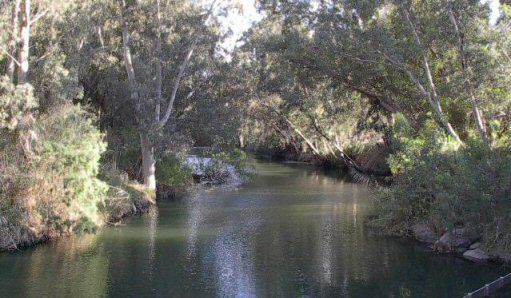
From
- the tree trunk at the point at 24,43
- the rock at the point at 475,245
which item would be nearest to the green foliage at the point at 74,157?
the tree trunk at the point at 24,43

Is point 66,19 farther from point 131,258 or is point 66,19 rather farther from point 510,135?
point 510,135

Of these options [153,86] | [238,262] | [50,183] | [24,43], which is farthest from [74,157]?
[153,86]

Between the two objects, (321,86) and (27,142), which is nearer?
(27,142)

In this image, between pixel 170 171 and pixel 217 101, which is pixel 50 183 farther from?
pixel 217 101

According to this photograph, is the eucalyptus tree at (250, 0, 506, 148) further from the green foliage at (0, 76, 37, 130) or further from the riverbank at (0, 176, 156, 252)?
the green foliage at (0, 76, 37, 130)

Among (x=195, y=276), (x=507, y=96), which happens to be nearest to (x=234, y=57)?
(x=507, y=96)

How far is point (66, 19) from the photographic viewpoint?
21547 mm

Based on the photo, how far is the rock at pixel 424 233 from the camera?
56.4 feet

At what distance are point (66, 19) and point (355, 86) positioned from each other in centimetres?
1479

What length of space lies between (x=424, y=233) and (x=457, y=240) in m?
1.62

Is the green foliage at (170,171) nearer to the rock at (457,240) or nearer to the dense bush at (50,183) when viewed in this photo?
the dense bush at (50,183)

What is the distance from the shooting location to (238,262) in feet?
49.5

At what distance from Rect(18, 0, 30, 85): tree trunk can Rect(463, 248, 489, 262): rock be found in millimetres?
15936

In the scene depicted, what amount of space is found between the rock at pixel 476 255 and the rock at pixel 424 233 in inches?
70.0
